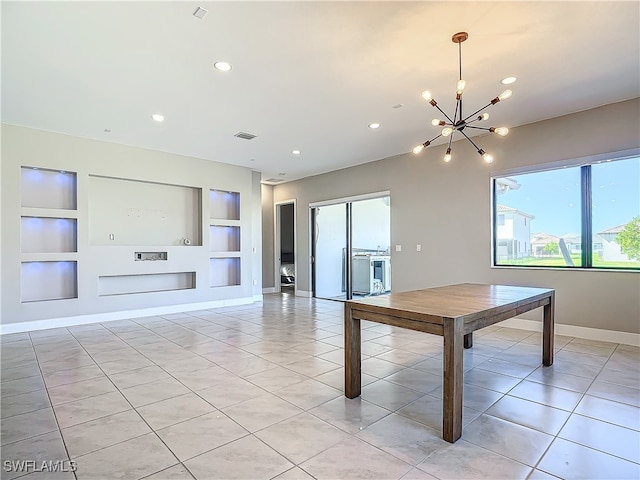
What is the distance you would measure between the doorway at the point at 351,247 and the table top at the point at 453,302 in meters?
3.61

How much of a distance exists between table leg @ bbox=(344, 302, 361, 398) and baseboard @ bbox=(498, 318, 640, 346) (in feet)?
11.5

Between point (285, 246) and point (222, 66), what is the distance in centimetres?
705

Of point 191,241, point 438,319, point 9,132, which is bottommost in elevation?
point 438,319

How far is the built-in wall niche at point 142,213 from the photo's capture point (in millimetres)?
5770

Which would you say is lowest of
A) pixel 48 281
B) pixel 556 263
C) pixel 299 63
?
pixel 48 281

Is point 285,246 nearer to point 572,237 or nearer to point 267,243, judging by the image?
point 267,243

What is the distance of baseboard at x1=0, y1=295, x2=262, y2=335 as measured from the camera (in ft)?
15.9

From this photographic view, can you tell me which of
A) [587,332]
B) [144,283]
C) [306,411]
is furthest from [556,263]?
[144,283]

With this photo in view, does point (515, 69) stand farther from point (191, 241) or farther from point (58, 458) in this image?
point (191, 241)

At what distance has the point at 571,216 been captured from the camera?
15.2ft

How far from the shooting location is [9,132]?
4773mm

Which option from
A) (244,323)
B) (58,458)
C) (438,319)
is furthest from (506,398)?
(244,323)

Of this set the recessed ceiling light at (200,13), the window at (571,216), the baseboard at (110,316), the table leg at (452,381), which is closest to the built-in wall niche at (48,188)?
the baseboard at (110,316)

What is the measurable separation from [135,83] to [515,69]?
3.82 metres
